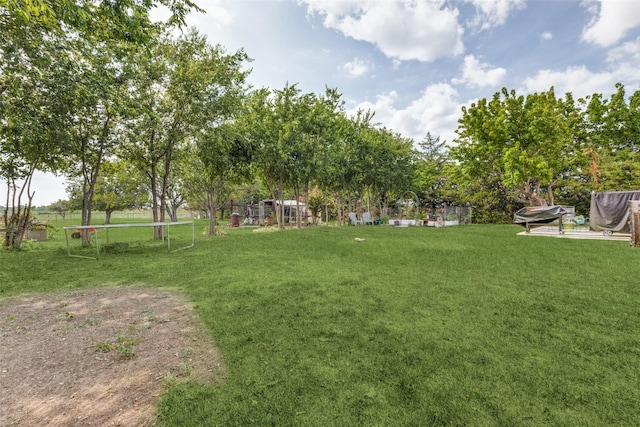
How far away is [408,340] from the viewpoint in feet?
9.18

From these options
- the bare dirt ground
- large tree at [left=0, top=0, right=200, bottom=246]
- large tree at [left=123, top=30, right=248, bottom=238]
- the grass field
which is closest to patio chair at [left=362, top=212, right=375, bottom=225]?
large tree at [left=123, top=30, right=248, bottom=238]

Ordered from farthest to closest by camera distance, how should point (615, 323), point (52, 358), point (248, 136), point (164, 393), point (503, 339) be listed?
point (248, 136) → point (615, 323) → point (503, 339) → point (52, 358) → point (164, 393)

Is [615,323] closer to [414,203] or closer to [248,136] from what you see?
[248,136]

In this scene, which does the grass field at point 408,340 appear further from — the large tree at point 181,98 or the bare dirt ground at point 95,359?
the large tree at point 181,98

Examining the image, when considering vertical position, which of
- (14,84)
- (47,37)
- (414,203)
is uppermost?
(47,37)

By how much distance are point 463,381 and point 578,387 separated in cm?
78

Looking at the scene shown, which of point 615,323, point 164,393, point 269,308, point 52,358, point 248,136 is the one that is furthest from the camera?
point 248,136

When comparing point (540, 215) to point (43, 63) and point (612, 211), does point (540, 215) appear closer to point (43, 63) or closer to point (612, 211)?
point (612, 211)

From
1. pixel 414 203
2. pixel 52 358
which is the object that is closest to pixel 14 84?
pixel 52 358

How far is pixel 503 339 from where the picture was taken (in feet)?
9.15

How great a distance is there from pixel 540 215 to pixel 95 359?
15.6 m

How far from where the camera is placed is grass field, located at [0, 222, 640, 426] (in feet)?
6.03

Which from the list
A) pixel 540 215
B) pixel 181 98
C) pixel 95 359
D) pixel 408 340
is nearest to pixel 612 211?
pixel 540 215

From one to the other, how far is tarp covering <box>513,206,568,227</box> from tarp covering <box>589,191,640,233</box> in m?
1.23
